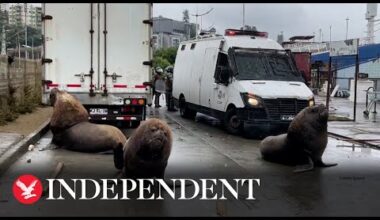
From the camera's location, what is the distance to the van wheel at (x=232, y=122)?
46.2ft

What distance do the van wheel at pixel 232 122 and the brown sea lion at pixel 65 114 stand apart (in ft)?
14.9

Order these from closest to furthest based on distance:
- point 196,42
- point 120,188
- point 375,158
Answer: point 120,188 < point 375,158 < point 196,42

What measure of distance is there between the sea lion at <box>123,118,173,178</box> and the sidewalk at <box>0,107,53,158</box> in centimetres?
323

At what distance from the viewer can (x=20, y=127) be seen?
530 inches

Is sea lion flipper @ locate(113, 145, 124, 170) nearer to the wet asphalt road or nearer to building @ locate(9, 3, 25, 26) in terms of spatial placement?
the wet asphalt road

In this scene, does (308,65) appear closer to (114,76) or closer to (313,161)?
(114,76)

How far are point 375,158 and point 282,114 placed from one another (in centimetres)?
299

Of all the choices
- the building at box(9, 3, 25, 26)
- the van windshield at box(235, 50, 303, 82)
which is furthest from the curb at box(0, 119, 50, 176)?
the building at box(9, 3, 25, 26)

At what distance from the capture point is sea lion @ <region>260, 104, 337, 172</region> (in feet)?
31.5

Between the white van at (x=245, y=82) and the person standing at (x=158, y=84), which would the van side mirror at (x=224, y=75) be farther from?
the person standing at (x=158, y=84)

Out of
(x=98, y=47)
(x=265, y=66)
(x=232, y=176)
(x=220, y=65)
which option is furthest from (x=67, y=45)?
(x=232, y=176)

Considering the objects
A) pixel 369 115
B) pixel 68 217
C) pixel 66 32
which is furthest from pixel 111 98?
pixel 369 115

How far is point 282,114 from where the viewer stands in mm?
13359

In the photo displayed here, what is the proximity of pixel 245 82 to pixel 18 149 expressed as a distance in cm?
638
